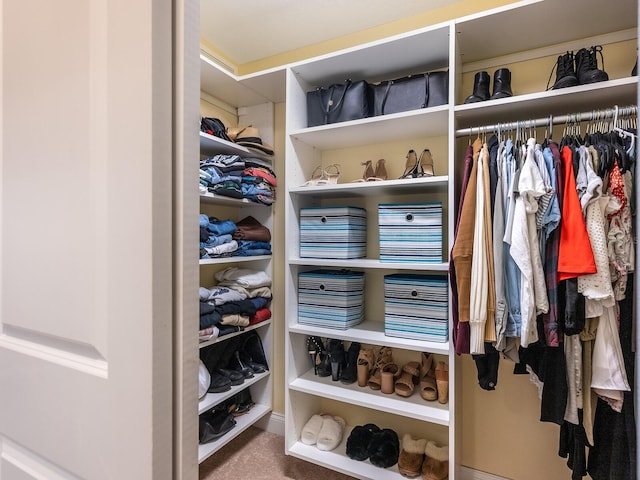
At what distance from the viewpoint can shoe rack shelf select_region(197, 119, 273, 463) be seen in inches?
72.4

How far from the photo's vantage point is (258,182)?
205cm

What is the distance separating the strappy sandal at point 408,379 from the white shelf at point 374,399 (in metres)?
0.03

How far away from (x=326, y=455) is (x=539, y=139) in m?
1.88

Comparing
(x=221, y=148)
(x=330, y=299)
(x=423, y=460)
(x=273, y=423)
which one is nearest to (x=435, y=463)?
(x=423, y=460)

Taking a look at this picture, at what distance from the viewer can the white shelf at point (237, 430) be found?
1.76 metres

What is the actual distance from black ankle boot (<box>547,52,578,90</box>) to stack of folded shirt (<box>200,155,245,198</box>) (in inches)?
59.3

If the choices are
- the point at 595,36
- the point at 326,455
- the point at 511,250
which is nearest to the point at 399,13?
the point at 595,36

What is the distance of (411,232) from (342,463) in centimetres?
121

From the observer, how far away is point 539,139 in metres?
1.60

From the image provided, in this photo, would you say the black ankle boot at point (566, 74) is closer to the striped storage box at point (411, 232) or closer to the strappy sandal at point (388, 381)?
Answer: the striped storage box at point (411, 232)

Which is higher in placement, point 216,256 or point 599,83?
point 599,83

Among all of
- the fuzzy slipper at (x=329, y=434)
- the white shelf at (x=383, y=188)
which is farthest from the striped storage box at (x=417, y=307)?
the fuzzy slipper at (x=329, y=434)

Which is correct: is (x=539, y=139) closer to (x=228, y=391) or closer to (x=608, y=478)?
(x=608, y=478)

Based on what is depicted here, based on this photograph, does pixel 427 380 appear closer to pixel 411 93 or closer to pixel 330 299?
pixel 330 299
